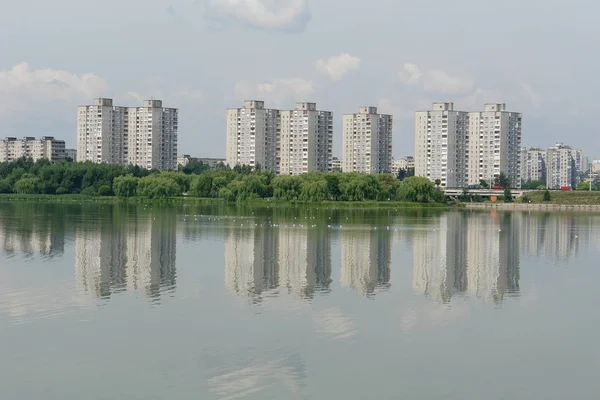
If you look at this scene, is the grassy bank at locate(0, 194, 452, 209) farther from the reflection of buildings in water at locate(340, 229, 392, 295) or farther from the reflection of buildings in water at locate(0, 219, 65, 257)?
the reflection of buildings in water at locate(0, 219, 65, 257)

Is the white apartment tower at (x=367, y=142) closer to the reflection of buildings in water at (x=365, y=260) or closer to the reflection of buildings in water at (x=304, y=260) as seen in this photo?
the reflection of buildings in water at (x=365, y=260)

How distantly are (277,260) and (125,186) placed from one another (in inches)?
2048

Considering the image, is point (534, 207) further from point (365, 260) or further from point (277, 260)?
point (277, 260)

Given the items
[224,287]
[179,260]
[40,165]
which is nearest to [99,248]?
[179,260]

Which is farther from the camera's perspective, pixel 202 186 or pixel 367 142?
pixel 367 142

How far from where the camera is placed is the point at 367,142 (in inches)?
4193

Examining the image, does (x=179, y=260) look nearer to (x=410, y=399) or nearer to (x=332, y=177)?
(x=410, y=399)

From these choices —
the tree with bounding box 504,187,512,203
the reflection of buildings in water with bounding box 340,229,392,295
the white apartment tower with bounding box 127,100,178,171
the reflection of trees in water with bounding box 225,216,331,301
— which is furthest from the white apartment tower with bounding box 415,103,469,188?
the reflection of buildings in water with bounding box 340,229,392,295

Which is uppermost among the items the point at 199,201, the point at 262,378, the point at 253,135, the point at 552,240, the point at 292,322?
the point at 253,135

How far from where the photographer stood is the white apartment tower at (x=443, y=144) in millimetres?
99625

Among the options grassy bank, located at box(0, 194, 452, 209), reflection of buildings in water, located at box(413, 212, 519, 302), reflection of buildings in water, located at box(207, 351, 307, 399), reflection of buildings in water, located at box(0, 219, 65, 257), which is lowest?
reflection of buildings in water, located at box(207, 351, 307, 399)

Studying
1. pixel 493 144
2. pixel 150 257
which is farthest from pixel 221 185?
Result: pixel 150 257

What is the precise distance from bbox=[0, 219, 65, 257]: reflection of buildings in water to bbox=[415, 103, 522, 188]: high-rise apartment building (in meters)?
65.8

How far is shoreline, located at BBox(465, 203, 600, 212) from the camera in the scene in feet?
268
